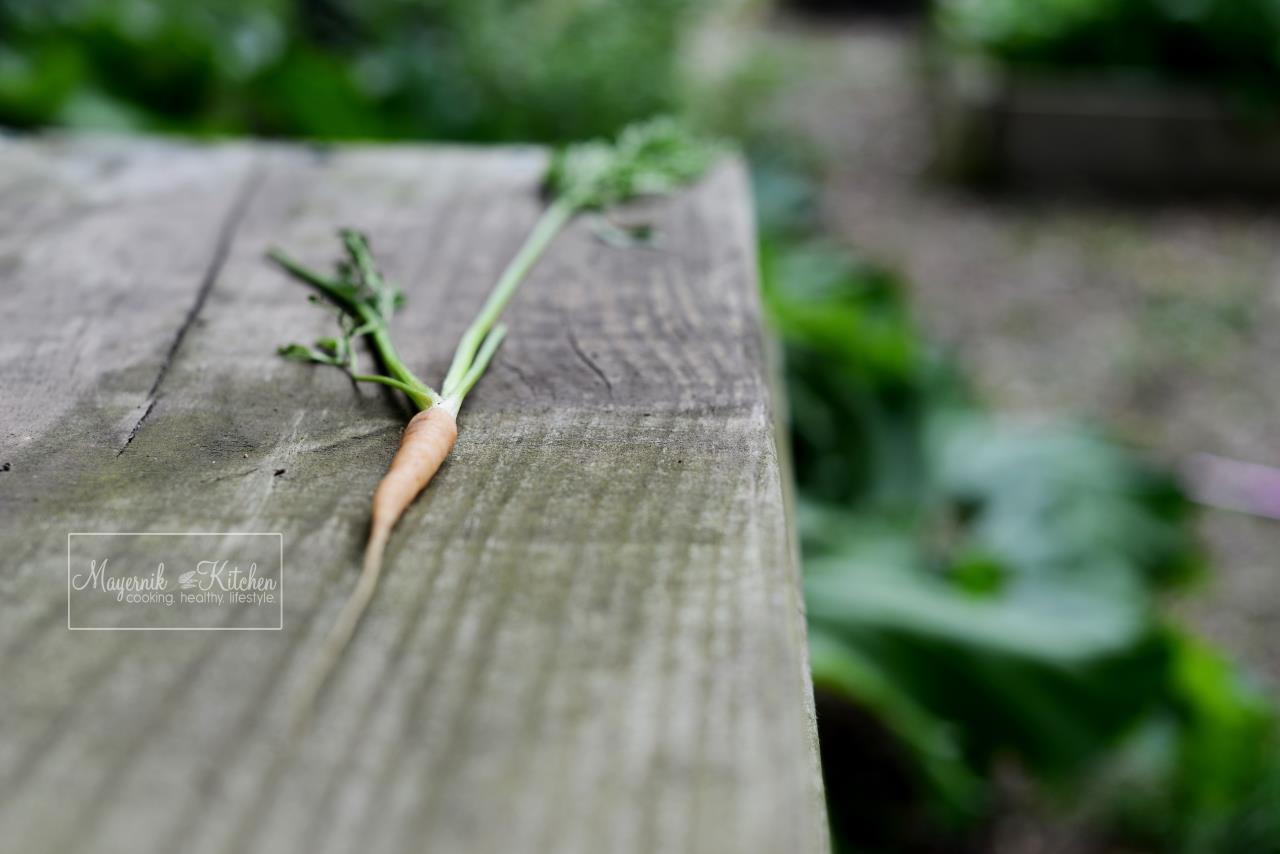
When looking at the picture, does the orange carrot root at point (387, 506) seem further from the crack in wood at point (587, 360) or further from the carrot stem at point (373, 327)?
the crack in wood at point (587, 360)

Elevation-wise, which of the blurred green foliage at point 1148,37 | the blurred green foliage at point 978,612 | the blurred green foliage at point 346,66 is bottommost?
the blurred green foliage at point 978,612

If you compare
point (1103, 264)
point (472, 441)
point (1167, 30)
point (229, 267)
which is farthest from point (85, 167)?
point (1167, 30)

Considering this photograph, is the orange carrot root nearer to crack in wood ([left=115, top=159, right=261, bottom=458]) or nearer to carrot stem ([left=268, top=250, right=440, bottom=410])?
carrot stem ([left=268, top=250, right=440, bottom=410])

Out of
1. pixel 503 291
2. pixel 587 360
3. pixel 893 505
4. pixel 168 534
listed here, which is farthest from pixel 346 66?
pixel 168 534

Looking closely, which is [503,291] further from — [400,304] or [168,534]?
[168,534]

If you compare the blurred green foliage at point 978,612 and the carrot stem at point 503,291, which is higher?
the carrot stem at point 503,291

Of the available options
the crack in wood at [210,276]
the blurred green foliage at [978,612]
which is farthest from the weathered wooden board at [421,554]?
the blurred green foliage at [978,612]

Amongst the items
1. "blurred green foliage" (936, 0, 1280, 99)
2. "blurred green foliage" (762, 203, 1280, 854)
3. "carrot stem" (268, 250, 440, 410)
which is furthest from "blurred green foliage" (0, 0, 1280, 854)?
"blurred green foliage" (936, 0, 1280, 99)
